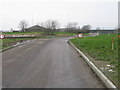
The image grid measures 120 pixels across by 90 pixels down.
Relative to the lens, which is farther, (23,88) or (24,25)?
(24,25)

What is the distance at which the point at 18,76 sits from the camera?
682cm

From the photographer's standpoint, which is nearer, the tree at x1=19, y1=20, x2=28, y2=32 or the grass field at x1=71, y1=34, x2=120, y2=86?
the grass field at x1=71, y1=34, x2=120, y2=86

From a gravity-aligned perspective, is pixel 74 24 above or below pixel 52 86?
above

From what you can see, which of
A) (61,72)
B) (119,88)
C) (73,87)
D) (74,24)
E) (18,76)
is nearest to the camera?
(119,88)

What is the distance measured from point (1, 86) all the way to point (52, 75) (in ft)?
7.09

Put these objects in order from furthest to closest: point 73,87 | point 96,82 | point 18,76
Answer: point 18,76 → point 96,82 → point 73,87

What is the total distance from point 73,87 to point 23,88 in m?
1.65

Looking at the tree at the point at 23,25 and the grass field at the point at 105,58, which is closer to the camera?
the grass field at the point at 105,58

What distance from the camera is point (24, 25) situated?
99.1 m

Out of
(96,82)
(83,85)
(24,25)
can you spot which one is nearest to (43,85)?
(83,85)

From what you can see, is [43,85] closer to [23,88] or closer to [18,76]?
[23,88]

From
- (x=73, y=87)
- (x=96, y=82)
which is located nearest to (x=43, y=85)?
(x=73, y=87)

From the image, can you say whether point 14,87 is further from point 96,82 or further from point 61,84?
point 96,82

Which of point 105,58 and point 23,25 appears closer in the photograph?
point 105,58
